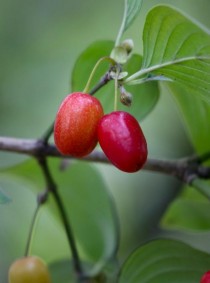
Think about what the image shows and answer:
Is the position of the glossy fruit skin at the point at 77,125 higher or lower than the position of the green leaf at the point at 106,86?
higher

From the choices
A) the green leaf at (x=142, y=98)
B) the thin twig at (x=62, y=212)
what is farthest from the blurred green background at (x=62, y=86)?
the green leaf at (x=142, y=98)

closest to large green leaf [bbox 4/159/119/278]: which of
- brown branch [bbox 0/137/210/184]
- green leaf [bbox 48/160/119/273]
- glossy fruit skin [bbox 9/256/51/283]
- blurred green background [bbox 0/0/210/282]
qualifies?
green leaf [bbox 48/160/119/273]

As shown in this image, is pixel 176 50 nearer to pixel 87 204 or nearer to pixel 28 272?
pixel 28 272

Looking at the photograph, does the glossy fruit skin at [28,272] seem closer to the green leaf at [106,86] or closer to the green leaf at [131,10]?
the green leaf at [106,86]

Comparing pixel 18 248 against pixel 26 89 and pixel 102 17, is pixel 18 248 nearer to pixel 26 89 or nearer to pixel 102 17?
pixel 26 89

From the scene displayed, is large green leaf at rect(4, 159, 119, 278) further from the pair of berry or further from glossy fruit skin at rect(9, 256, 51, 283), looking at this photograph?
the pair of berry

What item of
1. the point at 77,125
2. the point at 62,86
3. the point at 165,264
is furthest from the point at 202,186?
the point at 62,86

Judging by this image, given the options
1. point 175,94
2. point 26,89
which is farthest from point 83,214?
point 26,89
